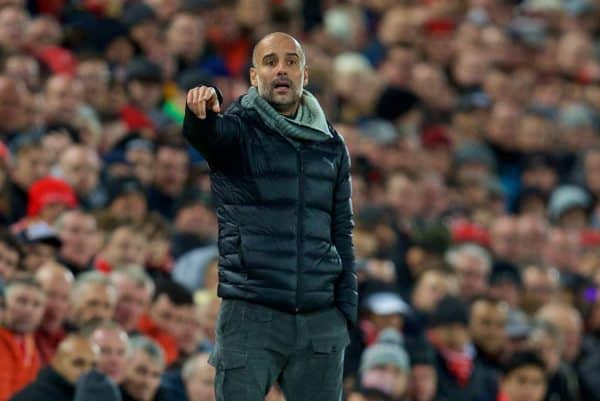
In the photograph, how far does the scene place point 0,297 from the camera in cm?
898

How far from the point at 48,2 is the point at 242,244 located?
8.82 metres

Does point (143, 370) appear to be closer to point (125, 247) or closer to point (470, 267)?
point (125, 247)

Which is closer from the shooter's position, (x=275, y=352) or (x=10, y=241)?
(x=275, y=352)

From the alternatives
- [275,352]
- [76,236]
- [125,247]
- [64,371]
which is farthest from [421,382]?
[275,352]

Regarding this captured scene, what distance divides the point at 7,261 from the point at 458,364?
2.85 metres

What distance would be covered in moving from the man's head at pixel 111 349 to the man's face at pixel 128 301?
2.92ft

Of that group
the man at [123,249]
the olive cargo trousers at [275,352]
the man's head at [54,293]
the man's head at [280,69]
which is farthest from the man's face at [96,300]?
the man's head at [280,69]

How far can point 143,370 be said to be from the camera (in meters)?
8.97

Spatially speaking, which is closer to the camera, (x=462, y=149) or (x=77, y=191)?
(x=77, y=191)

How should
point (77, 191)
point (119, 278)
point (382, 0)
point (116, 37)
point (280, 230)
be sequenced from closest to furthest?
1. point (280, 230)
2. point (119, 278)
3. point (77, 191)
4. point (116, 37)
5. point (382, 0)

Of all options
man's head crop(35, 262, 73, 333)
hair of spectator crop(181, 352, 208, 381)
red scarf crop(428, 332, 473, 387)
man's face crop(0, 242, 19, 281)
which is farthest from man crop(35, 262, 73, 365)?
red scarf crop(428, 332, 473, 387)

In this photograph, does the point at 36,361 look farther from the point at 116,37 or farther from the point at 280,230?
the point at 116,37

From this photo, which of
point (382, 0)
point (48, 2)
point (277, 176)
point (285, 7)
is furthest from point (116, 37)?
point (277, 176)

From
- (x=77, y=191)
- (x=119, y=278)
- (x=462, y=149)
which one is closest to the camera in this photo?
(x=119, y=278)
